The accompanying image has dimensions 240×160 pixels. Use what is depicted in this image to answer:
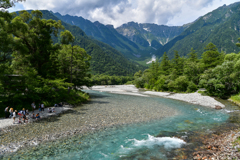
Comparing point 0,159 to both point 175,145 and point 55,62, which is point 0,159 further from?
point 55,62

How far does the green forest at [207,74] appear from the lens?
37.6 meters

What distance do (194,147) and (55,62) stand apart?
120 ft

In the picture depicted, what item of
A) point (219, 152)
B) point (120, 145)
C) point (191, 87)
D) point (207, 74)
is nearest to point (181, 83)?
point (191, 87)

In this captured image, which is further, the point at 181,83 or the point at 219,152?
the point at 181,83

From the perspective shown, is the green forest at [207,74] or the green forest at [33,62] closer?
the green forest at [33,62]

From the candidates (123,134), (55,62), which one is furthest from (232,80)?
(55,62)

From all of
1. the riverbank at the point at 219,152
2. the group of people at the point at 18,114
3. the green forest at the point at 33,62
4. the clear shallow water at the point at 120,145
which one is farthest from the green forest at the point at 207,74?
the group of people at the point at 18,114

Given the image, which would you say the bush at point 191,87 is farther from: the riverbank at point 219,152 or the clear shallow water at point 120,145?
the riverbank at point 219,152

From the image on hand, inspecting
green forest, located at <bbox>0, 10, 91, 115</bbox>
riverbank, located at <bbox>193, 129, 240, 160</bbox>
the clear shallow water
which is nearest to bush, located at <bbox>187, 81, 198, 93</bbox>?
the clear shallow water

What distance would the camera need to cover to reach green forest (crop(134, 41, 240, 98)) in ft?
123

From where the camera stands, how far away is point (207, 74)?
47000 mm

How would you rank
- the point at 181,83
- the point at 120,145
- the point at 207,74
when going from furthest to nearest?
the point at 181,83 < the point at 207,74 < the point at 120,145

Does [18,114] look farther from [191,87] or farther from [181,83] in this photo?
[181,83]

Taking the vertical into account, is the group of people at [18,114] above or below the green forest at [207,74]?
below
